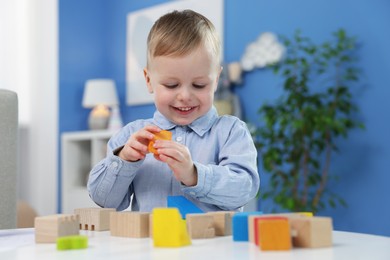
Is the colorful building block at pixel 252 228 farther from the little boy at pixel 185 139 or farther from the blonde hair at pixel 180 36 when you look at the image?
the blonde hair at pixel 180 36

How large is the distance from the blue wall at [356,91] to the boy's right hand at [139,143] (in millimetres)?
2506

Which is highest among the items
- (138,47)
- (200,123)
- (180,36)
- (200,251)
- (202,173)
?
(138,47)

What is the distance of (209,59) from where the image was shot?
1.25m

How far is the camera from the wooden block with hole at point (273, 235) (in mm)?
703

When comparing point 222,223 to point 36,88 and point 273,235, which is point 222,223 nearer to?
point 273,235

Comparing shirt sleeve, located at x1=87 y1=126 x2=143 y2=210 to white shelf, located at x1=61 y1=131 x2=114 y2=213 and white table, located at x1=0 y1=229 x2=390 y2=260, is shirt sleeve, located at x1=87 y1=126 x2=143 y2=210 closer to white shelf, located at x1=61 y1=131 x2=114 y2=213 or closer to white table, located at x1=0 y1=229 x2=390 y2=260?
white table, located at x1=0 y1=229 x2=390 y2=260

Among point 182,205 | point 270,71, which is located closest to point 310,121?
point 270,71

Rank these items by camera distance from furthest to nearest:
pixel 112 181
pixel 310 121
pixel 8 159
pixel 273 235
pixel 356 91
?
pixel 356 91 → pixel 310 121 → pixel 8 159 → pixel 112 181 → pixel 273 235

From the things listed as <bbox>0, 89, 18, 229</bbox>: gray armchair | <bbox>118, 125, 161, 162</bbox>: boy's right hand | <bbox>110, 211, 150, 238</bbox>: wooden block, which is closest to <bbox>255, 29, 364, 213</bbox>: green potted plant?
<bbox>0, 89, 18, 229</bbox>: gray armchair

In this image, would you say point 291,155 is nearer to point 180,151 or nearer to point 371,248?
point 180,151

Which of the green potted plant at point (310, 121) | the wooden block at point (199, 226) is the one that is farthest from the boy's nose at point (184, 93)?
the green potted plant at point (310, 121)

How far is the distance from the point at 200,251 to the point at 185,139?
63 centimetres

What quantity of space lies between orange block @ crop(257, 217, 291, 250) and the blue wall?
283 centimetres

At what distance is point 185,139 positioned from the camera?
4.39ft
